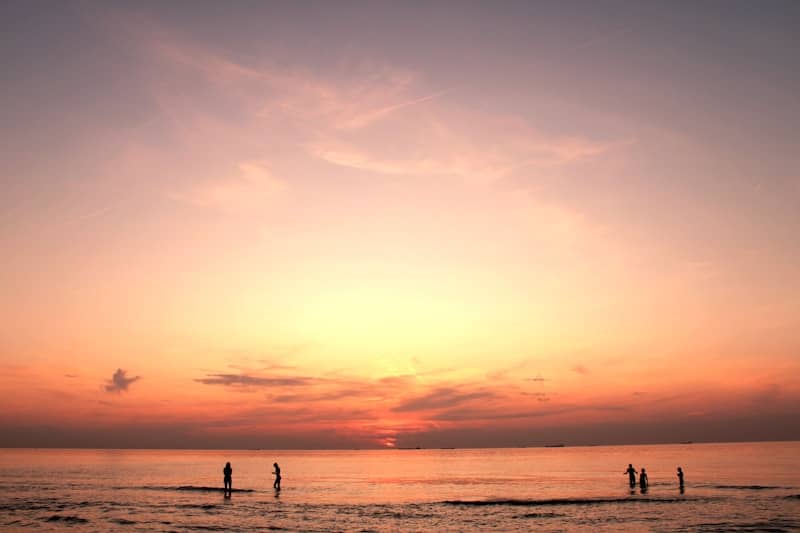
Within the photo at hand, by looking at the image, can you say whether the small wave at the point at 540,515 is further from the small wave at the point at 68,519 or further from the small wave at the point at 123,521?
the small wave at the point at 68,519

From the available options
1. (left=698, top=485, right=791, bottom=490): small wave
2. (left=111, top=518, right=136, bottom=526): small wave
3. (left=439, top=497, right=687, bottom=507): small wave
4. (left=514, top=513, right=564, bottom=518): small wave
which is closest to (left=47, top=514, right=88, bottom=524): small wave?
(left=111, top=518, right=136, bottom=526): small wave

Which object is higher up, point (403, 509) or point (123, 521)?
point (123, 521)

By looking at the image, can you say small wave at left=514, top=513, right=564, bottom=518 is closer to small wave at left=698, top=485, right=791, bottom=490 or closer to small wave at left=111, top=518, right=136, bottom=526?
small wave at left=111, top=518, right=136, bottom=526

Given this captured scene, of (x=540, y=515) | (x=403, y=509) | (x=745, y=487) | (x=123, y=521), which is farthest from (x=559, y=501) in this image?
(x=123, y=521)

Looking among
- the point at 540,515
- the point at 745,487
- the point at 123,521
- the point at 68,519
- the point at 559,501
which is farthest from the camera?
the point at 745,487

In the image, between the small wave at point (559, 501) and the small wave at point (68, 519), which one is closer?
the small wave at point (68, 519)

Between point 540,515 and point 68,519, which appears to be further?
point 540,515

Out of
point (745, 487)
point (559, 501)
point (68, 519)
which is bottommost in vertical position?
point (745, 487)

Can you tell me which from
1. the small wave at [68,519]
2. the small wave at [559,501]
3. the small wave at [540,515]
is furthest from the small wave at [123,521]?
the small wave at [540,515]

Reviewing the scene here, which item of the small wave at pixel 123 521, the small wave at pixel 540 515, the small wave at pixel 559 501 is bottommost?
the small wave at pixel 559 501

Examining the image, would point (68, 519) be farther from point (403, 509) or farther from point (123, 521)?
point (403, 509)

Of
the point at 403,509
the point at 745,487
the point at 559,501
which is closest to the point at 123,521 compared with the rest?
the point at 403,509

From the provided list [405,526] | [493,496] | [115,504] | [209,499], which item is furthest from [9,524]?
[493,496]

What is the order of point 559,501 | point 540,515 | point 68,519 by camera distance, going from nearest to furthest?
point 68,519, point 540,515, point 559,501
